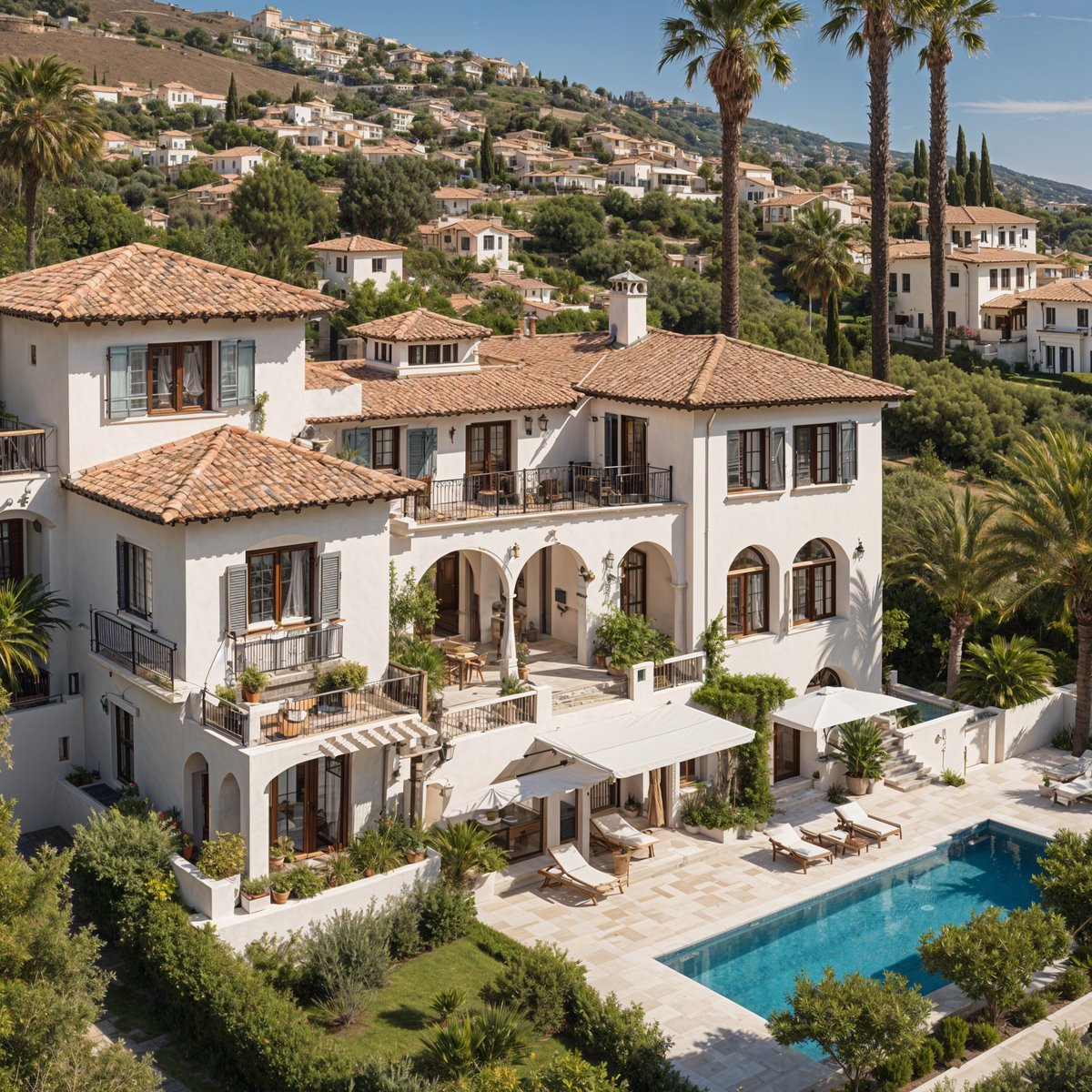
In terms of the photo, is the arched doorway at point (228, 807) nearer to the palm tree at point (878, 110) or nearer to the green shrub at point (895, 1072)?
the green shrub at point (895, 1072)

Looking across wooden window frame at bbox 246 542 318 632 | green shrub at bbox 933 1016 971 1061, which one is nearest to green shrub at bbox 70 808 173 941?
wooden window frame at bbox 246 542 318 632

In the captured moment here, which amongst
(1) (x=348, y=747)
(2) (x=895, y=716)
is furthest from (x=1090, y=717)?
(1) (x=348, y=747)

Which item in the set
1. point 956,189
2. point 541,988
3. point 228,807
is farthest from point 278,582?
point 956,189

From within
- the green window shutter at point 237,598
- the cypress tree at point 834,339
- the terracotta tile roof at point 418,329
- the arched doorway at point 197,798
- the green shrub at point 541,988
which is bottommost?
the green shrub at point 541,988

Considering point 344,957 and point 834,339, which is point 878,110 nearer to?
point 834,339

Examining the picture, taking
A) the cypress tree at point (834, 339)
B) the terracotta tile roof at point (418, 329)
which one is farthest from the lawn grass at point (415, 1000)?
the cypress tree at point (834, 339)
